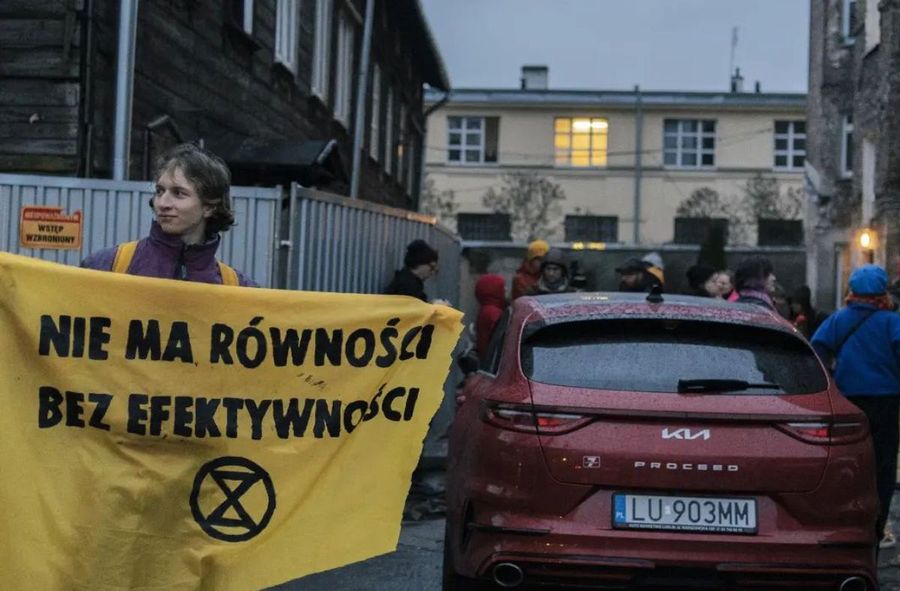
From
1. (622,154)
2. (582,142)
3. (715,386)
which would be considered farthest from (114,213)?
(582,142)

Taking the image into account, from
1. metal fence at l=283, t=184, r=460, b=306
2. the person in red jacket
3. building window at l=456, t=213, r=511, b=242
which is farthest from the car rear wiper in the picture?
building window at l=456, t=213, r=511, b=242

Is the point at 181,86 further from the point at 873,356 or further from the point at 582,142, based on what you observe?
the point at 582,142

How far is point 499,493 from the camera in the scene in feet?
18.4

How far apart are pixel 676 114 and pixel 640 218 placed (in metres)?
4.43

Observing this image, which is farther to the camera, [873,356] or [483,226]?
[483,226]

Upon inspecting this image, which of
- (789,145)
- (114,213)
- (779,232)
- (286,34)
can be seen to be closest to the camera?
(114,213)

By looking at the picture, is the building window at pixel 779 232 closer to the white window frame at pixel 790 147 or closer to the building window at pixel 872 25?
the white window frame at pixel 790 147

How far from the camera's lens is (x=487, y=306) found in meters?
12.6

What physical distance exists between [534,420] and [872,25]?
24.4 m

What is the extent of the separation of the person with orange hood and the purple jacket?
8447 millimetres

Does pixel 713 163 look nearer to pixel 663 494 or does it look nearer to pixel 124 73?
pixel 124 73

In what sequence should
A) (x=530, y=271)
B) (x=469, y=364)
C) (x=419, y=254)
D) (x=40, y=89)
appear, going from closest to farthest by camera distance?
(x=469, y=364) < (x=40, y=89) < (x=419, y=254) < (x=530, y=271)

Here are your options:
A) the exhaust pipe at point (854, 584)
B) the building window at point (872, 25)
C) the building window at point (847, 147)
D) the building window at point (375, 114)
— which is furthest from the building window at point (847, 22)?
the exhaust pipe at point (854, 584)

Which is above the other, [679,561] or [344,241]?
[344,241]
